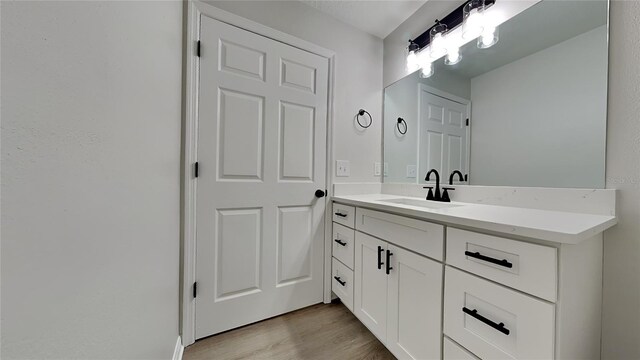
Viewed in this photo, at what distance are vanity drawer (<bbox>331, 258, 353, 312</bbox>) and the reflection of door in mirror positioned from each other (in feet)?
2.99

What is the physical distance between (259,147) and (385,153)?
3.72ft

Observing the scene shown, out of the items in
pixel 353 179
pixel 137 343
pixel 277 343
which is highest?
pixel 353 179

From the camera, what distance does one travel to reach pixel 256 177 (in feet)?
4.82

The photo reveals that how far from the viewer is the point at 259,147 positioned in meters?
1.47

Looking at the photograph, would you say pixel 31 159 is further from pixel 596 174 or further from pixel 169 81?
pixel 596 174

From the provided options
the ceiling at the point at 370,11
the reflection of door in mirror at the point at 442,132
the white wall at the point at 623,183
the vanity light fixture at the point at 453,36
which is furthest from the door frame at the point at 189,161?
the white wall at the point at 623,183

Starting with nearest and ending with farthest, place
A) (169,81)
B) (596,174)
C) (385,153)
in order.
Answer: (596,174), (169,81), (385,153)

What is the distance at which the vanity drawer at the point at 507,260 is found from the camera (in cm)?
61

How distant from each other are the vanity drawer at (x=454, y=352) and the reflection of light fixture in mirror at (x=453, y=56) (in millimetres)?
1598

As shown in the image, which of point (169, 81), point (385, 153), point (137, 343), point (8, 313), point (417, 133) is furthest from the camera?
point (385, 153)

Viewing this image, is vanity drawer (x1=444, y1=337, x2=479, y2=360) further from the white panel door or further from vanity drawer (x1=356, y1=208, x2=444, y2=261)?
the white panel door

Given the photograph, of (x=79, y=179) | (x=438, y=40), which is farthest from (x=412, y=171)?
(x=79, y=179)

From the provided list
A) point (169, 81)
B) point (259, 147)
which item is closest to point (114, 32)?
point (169, 81)

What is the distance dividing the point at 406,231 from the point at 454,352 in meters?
0.47
